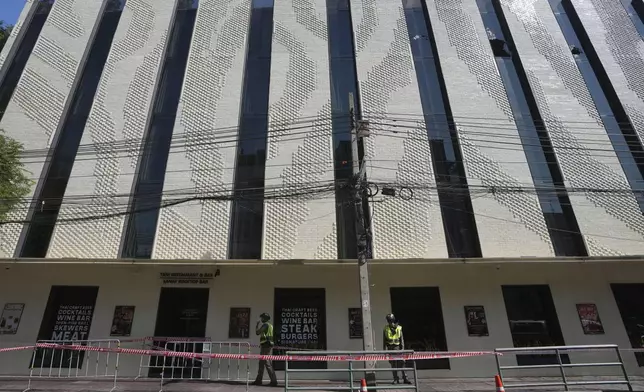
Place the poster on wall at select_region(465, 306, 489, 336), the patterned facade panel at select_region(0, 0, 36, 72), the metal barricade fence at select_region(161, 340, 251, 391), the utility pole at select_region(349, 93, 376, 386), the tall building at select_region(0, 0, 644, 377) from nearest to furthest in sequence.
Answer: the utility pole at select_region(349, 93, 376, 386) → the metal barricade fence at select_region(161, 340, 251, 391) → the poster on wall at select_region(465, 306, 489, 336) → the tall building at select_region(0, 0, 644, 377) → the patterned facade panel at select_region(0, 0, 36, 72)

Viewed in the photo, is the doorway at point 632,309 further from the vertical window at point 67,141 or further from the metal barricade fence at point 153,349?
the vertical window at point 67,141

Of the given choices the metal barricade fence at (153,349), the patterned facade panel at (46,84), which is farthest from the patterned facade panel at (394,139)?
the patterned facade panel at (46,84)

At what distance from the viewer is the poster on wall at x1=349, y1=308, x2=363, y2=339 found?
37.7ft

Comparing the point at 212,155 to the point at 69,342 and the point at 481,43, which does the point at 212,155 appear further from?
the point at 481,43

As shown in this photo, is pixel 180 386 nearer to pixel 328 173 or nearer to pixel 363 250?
pixel 363 250

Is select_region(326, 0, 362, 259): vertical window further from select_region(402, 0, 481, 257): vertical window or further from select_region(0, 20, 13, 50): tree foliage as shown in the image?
select_region(0, 20, 13, 50): tree foliage

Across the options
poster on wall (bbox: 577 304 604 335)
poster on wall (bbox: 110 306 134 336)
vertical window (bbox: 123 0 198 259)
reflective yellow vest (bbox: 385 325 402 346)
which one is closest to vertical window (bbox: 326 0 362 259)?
reflective yellow vest (bbox: 385 325 402 346)

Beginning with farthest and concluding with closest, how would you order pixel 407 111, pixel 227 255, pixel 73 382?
pixel 407 111, pixel 227 255, pixel 73 382

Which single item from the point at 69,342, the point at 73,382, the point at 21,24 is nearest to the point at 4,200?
the point at 69,342

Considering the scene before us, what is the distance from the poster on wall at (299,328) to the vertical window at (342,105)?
86.2 inches

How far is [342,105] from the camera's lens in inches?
572

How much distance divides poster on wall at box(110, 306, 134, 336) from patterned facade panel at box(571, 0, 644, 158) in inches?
745

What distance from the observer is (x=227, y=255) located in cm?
1205

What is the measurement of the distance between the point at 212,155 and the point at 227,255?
3.77 meters
